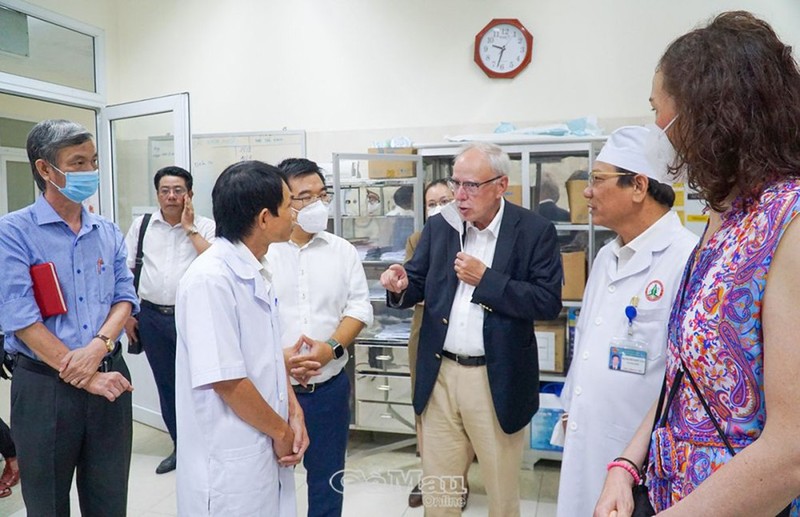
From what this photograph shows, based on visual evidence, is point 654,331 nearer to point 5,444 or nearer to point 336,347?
point 336,347

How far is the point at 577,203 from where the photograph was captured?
3256 mm

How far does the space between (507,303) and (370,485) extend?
1.75m

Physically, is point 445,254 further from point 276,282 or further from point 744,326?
point 744,326

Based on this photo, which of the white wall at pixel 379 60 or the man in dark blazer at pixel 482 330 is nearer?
the man in dark blazer at pixel 482 330

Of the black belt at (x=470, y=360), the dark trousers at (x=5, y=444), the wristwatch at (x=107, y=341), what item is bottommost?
the dark trousers at (x=5, y=444)

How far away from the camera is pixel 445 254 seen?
2197 mm

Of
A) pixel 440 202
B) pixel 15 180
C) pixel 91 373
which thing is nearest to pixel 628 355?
pixel 91 373

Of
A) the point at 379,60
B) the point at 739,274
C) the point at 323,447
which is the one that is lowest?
the point at 323,447

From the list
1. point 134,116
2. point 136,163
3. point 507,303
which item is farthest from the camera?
point 136,163

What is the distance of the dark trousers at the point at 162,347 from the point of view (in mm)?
3191

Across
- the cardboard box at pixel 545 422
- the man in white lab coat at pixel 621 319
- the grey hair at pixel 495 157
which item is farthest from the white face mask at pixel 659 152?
the cardboard box at pixel 545 422

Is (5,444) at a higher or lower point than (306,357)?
lower

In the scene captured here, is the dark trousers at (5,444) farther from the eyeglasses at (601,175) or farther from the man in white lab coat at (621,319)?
the eyeglasses at (601,175)

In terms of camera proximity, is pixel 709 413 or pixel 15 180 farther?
pixel 15 180
